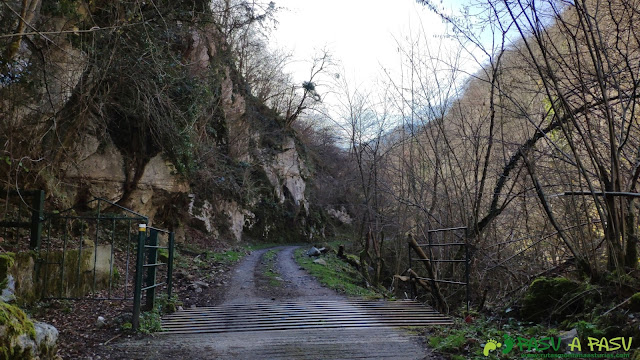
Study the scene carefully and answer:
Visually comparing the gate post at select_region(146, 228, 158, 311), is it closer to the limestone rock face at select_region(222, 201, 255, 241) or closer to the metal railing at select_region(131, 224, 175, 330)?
the metal railing at select_region(131, 224, 175, 330)

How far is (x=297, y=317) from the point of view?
6086 millimetres

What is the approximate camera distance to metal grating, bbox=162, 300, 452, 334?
5.54 metres

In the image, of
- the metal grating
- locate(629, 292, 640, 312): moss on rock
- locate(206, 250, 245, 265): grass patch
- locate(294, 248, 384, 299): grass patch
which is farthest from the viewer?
locate(206, 250, 245, 265): grass patch

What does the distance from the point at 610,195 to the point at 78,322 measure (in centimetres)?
631

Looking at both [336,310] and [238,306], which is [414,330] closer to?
[336,310]

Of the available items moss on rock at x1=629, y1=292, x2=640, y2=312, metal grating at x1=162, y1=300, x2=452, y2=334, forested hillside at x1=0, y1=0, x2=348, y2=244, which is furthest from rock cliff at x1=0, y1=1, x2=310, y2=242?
moss on rock at x1=629, y1=292, x2=640, y2=312

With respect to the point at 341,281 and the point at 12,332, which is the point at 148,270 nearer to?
the point at 12,332

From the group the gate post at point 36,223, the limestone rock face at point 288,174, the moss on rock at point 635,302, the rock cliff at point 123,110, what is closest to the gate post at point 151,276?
the gate post at point 36,223

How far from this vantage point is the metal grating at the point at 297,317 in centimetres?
554

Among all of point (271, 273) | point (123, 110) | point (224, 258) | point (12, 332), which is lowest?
point (271, 273)

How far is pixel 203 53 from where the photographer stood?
15281mm

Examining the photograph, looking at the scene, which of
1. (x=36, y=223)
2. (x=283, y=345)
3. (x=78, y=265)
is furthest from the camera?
(x=36, y=223)

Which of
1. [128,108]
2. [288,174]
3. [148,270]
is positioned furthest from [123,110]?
[288,174]

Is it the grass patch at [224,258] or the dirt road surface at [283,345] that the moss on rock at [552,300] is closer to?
the dirt road surface at [283,345]
